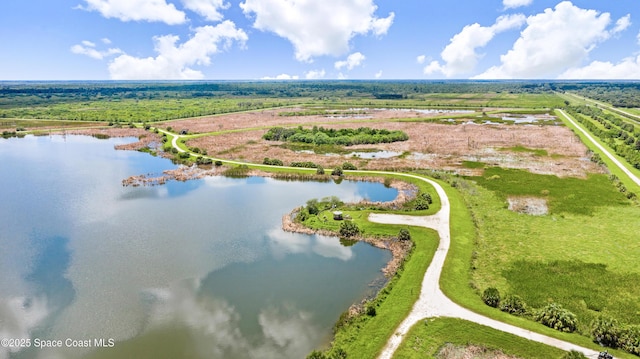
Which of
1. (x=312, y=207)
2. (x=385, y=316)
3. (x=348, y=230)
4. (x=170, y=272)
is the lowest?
(x=385, y=316)

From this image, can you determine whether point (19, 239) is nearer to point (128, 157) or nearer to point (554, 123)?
point (128, 157)

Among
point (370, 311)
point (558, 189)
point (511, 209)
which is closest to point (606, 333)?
point (370, 311)

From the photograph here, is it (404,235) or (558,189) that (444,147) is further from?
(404,235)

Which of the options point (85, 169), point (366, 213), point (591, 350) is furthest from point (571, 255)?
point (85, 169)

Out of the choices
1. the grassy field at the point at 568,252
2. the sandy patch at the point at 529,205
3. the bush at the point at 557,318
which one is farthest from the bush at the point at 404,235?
the sandy patch at the point at 529,205

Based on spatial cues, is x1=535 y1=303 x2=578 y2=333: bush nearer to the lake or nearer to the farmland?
the farmland

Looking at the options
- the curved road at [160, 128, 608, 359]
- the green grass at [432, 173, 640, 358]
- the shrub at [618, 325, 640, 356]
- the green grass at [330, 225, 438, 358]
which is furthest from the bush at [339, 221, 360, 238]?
the shrub at [618, 325, 640, 356]

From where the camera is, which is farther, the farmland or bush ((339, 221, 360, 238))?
bush ((339, 221, 360, 238))
